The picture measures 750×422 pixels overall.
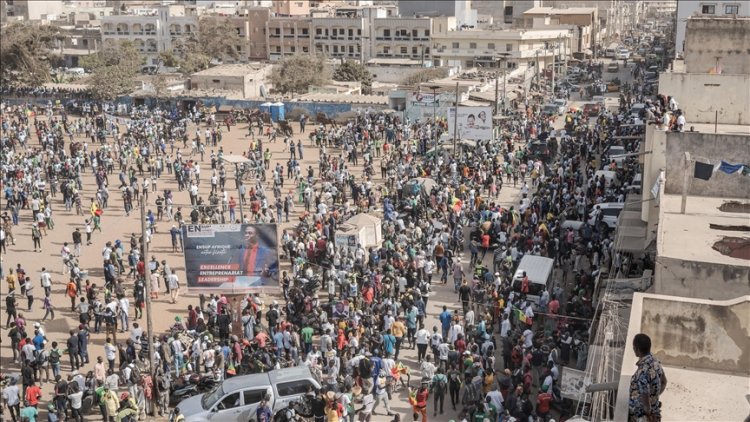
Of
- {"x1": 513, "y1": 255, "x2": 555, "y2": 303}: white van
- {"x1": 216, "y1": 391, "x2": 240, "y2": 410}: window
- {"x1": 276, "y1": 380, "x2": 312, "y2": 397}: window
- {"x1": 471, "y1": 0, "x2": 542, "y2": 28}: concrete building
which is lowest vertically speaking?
{"x1": 216, "y1": 391, "x2": 240, "y2": 410}: window

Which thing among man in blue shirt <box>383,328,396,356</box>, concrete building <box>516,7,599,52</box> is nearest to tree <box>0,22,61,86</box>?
concrete building <box>516,7,599,52</box>

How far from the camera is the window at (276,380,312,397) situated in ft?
49.1

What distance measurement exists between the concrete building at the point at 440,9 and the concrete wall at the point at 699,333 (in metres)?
85.7

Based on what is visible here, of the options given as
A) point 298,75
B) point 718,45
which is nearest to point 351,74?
point 298,75

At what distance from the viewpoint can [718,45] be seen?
27.5m

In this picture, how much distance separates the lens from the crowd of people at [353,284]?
16.0 metres

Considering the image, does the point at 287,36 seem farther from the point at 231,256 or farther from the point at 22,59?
the point at 231,256

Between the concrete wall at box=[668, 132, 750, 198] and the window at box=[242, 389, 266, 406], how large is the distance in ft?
33.3

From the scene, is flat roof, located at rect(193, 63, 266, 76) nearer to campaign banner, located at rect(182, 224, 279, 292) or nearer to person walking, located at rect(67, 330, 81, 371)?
campaign banner, located at rect(182, 224, 279, 292)

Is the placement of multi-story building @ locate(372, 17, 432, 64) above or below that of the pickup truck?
above

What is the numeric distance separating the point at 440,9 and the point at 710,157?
8065cm

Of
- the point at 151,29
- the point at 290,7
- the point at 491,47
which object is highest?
the point at 290,7

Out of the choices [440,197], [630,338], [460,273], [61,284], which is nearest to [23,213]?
[61,284]

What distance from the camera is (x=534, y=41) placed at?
76188 mm
